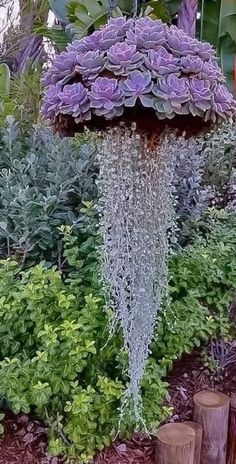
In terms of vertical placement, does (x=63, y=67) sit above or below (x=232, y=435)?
above

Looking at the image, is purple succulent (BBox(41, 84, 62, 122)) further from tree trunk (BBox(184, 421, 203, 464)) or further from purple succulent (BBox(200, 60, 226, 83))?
tree trunk (BBox(184, 421, 203, 464))

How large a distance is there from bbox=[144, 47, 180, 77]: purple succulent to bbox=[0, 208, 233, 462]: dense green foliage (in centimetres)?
67

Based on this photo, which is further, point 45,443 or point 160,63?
point 45,443

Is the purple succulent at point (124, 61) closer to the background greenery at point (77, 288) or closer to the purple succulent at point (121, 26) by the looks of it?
the purple succulent at point (121, 26)

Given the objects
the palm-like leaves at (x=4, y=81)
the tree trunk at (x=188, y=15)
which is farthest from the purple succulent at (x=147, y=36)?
the tree trunk at (x=188, y=15)

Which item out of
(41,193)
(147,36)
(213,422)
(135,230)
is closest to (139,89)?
(147,36)

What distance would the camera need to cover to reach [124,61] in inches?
→ 39.0

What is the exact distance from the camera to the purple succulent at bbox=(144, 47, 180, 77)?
99cm

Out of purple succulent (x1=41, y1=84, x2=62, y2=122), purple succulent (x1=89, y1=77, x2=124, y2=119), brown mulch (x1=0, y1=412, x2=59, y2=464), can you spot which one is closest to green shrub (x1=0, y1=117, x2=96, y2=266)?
brown mulch (x1=0, y1=412, x2=59, y2=464)

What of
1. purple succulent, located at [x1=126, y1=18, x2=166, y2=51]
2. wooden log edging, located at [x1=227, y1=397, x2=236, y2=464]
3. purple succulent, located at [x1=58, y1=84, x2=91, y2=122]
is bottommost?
wooden log edging, located at [x1=227, y1=397, x2=236, y2=464]

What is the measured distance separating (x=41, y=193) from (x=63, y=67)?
0.81 m

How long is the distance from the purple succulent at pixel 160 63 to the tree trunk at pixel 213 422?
108 centimetres

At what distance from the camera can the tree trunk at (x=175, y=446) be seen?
57.4 inches

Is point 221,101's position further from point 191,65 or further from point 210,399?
point 210,399
